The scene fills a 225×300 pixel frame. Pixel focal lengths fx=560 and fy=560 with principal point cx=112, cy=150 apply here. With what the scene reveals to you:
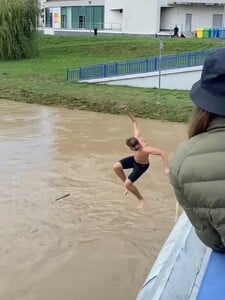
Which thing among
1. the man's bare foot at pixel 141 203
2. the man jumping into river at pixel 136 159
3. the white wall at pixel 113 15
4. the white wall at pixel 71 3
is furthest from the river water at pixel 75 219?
the white wall at pixel 71 3

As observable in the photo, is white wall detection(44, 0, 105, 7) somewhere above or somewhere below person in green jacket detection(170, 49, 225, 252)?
above

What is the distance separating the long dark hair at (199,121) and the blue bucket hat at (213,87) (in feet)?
0.10

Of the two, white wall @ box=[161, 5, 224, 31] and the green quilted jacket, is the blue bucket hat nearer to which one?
the green quilted jacket

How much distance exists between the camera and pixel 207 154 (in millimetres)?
2084

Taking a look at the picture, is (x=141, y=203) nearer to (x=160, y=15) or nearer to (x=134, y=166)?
(x=134, y=166)

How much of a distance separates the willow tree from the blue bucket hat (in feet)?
83.4

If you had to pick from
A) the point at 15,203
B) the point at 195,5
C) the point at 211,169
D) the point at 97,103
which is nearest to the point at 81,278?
the point at 15,203

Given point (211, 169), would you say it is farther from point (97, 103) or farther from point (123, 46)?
point (123, 46)

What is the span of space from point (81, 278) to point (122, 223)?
63.7 inches

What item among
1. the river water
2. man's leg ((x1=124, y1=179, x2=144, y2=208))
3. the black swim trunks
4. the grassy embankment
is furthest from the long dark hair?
the grassy embankment

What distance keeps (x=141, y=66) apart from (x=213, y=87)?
17.5 m

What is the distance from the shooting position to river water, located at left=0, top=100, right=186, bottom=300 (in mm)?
5359

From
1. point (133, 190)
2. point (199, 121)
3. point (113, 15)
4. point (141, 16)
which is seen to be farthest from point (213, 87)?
point (113, 15)

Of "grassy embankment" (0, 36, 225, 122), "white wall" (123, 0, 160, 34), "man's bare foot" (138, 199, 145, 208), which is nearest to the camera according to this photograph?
"man's bare foot" (138, 199, 145, 208)
